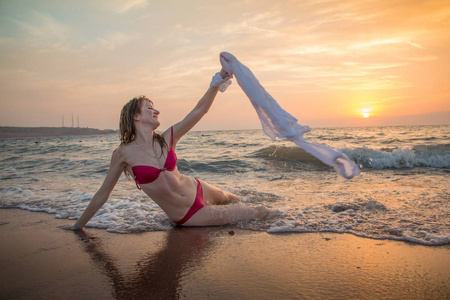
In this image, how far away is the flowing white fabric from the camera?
9.39ft

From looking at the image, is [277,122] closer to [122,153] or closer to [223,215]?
[223,215]

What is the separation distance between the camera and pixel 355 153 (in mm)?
12570

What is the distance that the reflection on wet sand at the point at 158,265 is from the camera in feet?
7.60

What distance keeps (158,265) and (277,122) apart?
1861 millimetres

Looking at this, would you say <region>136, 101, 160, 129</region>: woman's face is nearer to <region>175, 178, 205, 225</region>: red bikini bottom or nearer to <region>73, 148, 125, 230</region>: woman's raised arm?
<region>73, 148, 125, 230</region>: woman's raised arm

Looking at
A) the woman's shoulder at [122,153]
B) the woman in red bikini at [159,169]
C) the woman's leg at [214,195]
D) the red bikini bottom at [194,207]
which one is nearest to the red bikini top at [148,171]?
the woman in red bikini at [159,169]

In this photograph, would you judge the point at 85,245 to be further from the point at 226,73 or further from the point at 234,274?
the point at 226,73

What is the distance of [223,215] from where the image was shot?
4098 millimetres

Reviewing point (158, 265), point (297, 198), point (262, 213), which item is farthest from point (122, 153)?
point (297, 198)

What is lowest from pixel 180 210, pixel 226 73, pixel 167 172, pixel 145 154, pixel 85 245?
pixel 85 245

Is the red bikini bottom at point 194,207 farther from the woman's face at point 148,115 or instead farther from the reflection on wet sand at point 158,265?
the woman's face at point 148,115

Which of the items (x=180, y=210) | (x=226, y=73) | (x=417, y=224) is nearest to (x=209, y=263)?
(x=180, y=210)

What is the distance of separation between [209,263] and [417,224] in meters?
2.66

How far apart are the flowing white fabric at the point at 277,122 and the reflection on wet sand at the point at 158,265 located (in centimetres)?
147
